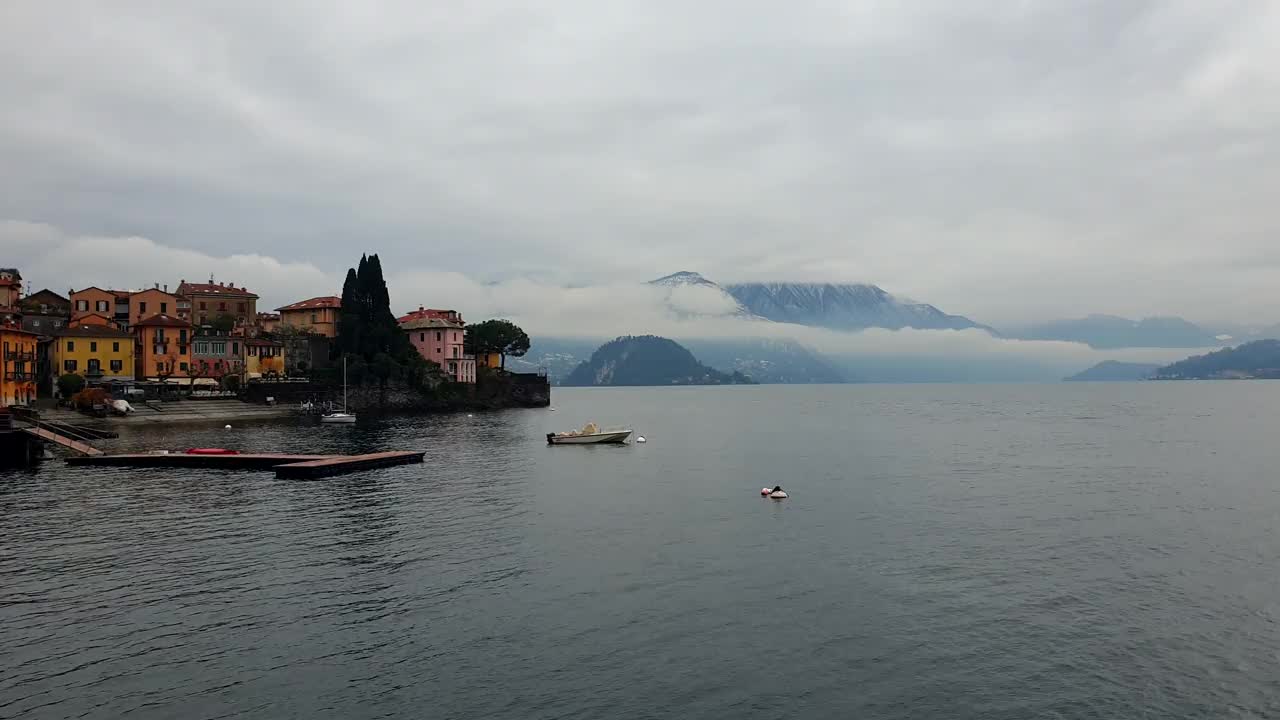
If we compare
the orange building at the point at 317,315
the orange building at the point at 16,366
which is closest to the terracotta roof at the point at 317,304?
the orange building at the point at 317,315

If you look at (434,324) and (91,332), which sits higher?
(434,324)

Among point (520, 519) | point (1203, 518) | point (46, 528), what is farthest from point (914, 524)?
point (46, 528)

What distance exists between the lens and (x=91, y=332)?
137 meters

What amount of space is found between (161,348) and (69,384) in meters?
26.2

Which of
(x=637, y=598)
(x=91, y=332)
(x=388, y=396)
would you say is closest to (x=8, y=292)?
(x=91, y=332)

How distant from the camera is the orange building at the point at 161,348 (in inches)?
5856

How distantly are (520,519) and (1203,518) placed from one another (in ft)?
140

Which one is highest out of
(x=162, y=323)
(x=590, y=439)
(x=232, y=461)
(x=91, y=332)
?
(x=162, y=323)

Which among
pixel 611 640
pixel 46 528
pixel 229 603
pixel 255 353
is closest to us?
pixel 611 640

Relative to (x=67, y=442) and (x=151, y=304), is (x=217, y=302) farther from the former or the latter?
(x=67, y=442)

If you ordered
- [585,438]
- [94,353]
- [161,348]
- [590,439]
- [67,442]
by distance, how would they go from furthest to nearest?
1. [161,348]
2. [94,353]
3. [590,439]
4. [585,438]
5. [67,442]

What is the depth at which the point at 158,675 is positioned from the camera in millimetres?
23797

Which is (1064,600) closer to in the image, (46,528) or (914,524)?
(914,524)

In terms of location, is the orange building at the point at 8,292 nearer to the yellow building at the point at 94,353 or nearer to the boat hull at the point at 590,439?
the yellow building at the point at 94,353
